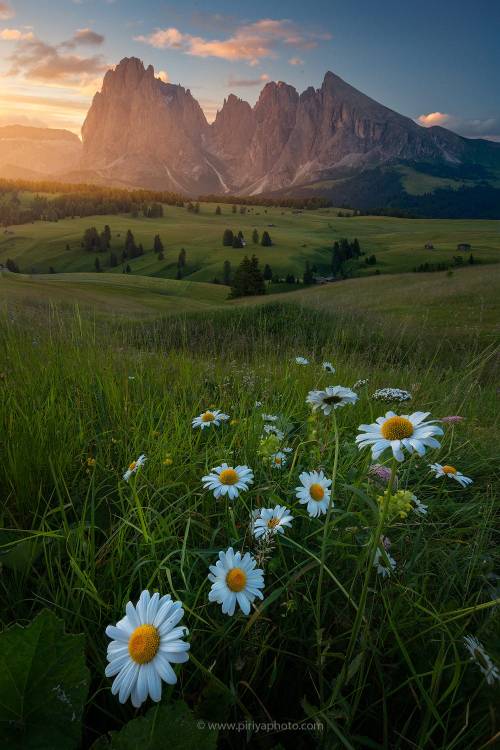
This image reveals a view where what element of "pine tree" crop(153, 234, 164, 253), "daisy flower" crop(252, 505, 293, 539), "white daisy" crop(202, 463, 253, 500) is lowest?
"pine tree" crop(153, 234, 164, 253)

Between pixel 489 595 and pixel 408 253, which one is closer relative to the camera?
pixel 489 595

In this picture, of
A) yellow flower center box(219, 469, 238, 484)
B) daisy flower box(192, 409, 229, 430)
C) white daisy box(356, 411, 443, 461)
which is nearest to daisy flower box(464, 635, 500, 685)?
white daisy box(356, 411, 443, 461)

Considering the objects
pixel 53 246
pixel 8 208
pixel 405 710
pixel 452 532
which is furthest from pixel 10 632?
pixel 8 208

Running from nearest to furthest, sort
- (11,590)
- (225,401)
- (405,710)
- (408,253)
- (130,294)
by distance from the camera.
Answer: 1. (405,710)
2. (11,590)
3. (225,401)
4. (130,294)
5. (408,253)

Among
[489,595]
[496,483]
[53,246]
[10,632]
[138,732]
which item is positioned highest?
[10,632]

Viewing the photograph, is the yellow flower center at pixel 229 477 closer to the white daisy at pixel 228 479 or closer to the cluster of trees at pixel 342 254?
the white daisy at pixel 228 479

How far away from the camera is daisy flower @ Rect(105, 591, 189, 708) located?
3.23 ft

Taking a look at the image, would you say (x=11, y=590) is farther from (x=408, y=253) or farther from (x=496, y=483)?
(x=408, y=253)

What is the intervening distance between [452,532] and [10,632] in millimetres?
2026

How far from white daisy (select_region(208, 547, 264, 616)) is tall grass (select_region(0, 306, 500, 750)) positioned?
0.06m

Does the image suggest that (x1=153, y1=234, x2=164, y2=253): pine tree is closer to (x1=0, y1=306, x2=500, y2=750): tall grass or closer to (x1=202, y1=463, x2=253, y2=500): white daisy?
(x1=0, y1=306, x2=500, y2=750): tall grass

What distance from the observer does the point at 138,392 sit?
13.2 feet

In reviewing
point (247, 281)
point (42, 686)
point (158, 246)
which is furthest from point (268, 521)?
point (158, 246)

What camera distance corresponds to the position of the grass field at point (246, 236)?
11581cm
